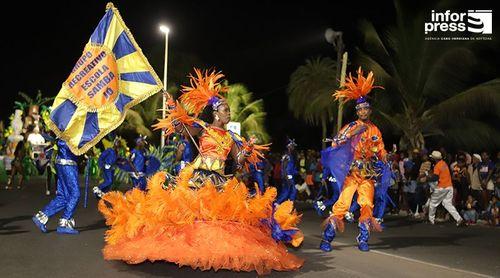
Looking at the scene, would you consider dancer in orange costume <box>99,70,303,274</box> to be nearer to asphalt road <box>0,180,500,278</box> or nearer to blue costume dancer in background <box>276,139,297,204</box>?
asphalt road <box>0,180,500,278</box>

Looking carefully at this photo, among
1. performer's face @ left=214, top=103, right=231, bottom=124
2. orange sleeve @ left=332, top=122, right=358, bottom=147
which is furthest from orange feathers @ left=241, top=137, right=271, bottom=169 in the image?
orange sleeve @ left=332, top=122, right=358, bottom=147

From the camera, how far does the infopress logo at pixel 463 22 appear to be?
19281 mm

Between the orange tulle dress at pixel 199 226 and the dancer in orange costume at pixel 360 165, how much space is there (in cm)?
166

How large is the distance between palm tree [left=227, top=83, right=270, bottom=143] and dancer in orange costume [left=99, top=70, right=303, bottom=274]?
84.4 feet

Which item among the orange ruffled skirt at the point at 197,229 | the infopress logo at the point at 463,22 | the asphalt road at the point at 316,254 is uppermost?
the infopress logo at the point at 463,22

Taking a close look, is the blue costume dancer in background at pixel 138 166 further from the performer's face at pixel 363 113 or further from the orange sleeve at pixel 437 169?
the performer's face at pixel 363 113

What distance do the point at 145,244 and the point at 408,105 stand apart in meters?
16.6

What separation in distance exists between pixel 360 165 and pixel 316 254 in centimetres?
142

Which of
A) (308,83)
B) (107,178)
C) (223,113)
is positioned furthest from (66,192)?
(308,83)

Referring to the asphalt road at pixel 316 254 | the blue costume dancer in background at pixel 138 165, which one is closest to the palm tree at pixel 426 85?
the asphalt road at pixel 316 254

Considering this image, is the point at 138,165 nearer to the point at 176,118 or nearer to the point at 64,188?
the point at 64,188

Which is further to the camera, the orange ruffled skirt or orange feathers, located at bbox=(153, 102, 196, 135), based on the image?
orange feathers, located at bbox=(153, 102, 196, 135)

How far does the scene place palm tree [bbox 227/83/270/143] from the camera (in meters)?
33.1

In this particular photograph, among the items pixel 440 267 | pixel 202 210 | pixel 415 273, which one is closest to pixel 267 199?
pixel 202 210
